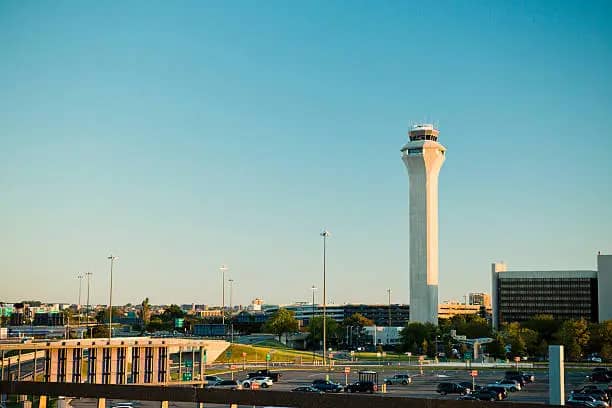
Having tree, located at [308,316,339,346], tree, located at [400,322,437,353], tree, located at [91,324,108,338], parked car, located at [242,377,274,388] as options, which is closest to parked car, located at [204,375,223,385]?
parked car, located at [242,377,274,388]

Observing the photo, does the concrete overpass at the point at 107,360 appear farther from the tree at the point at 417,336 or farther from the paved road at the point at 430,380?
the tree at the point at 417,336

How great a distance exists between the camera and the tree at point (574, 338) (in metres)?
130

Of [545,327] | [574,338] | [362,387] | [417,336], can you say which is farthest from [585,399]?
[545,327]

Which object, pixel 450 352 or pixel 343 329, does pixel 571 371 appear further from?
pixel 343 329

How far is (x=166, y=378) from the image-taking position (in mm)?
72250

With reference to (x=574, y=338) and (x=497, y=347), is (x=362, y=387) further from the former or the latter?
(x=574, y=338)

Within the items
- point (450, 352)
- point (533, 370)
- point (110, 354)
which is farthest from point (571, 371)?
point (110, 354)

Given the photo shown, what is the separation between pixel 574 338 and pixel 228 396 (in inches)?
5085

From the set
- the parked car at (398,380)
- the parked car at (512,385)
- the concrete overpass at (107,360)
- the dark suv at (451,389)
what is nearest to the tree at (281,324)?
the parked car at (398,380)

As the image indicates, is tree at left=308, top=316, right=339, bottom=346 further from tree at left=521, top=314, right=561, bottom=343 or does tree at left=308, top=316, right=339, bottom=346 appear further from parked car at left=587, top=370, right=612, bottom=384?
parked car at left=587, top=370, right=612, bottom=384

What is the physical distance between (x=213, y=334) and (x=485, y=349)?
2883 inches

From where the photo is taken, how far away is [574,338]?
13075 cm

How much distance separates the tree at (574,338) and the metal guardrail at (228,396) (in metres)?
127

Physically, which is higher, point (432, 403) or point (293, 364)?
point (432, 403)
